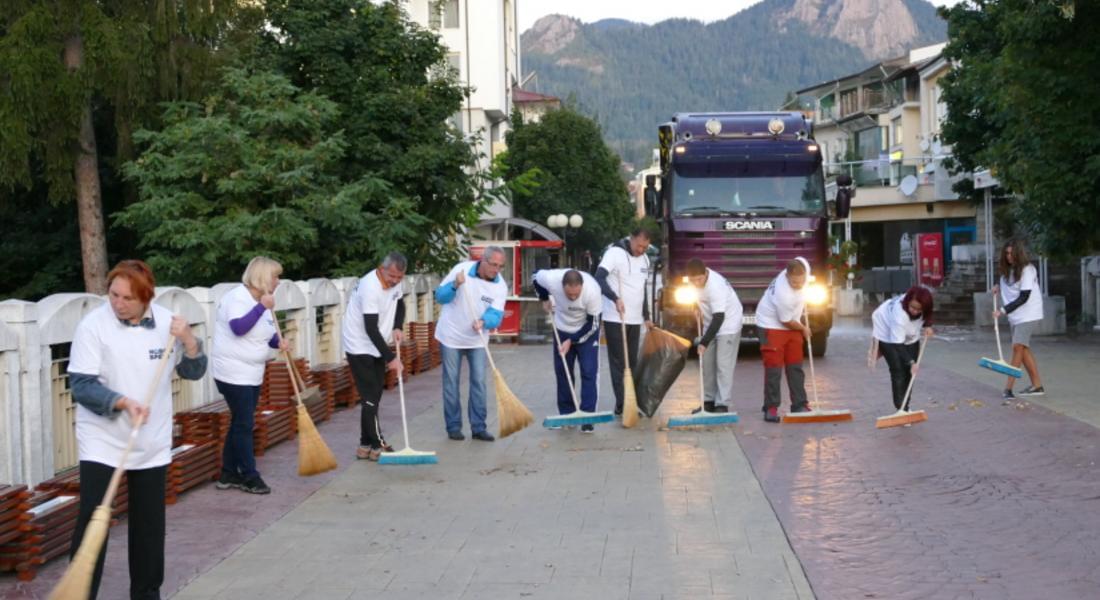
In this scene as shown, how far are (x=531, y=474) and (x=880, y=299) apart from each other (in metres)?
37.4

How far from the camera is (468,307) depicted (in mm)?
11820

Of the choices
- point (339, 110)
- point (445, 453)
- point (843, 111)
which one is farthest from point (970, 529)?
point (843, 111)

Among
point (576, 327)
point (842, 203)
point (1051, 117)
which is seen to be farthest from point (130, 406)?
point (1051, 117)

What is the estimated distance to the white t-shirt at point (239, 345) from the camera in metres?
9.37

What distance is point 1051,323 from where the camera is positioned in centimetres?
2639

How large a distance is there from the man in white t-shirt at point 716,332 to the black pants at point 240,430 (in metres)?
4.76

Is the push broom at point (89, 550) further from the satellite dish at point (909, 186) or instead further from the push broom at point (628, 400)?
the satellite dish at point (909, 186)

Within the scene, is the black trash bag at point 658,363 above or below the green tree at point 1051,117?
below

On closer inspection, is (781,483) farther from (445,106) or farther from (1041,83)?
(445,106)

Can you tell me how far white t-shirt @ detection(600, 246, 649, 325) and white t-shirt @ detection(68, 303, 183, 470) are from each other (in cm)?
731

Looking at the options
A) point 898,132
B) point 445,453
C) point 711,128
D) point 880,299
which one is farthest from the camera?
point 898,132

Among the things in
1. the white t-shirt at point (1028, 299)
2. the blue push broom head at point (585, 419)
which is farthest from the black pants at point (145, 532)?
the white t-shirt at point (1028, 299)

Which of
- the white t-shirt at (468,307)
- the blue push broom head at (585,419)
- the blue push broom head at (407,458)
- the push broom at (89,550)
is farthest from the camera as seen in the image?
the blue push broom head at (585,419)

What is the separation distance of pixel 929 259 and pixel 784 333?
26.6m
